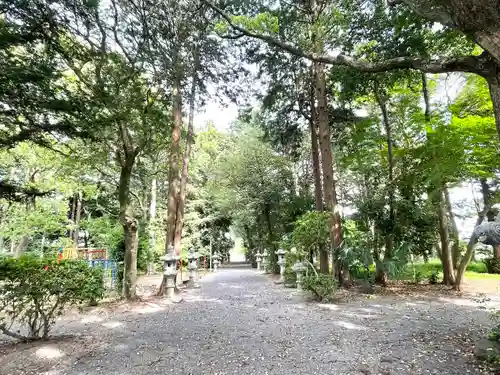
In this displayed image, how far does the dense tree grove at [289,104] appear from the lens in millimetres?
3973

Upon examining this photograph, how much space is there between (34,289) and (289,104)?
10006mm

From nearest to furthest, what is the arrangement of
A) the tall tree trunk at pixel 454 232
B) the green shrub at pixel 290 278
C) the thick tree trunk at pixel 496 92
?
the thick tree trunk at pixel 496 92, the tall tree trunk at pixel 454 232, the green shrub at pixel 290 278

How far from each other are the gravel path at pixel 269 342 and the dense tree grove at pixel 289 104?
205 cm

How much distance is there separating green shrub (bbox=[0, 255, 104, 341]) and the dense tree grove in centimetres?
98

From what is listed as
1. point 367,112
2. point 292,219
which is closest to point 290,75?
point 367,112

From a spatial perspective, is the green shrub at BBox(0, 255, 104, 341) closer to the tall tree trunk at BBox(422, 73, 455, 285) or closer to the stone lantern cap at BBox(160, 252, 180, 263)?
the stone lantern cap at BBox(160, 252, 180, 263)

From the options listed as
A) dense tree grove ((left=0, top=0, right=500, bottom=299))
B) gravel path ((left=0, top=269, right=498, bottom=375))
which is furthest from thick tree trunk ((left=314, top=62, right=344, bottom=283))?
gravel path ((left=0, top=269, right=498, bottom=375))

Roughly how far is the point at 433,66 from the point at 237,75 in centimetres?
777

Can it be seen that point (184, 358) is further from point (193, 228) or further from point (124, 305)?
point (193, 228)

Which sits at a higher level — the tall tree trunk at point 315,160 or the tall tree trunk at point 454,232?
the tall tree trunk at point 315,160

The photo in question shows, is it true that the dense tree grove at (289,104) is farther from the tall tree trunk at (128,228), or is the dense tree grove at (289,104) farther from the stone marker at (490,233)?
the stone marker at (490,233)

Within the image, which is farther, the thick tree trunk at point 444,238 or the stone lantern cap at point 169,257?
the thick tree trunk at point 444,238

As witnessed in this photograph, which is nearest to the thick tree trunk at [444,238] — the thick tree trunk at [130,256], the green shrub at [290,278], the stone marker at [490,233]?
the green shrub at [290,278]

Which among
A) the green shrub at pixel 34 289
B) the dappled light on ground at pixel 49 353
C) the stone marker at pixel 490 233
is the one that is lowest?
the dappled light on ground at pixel 49 353
